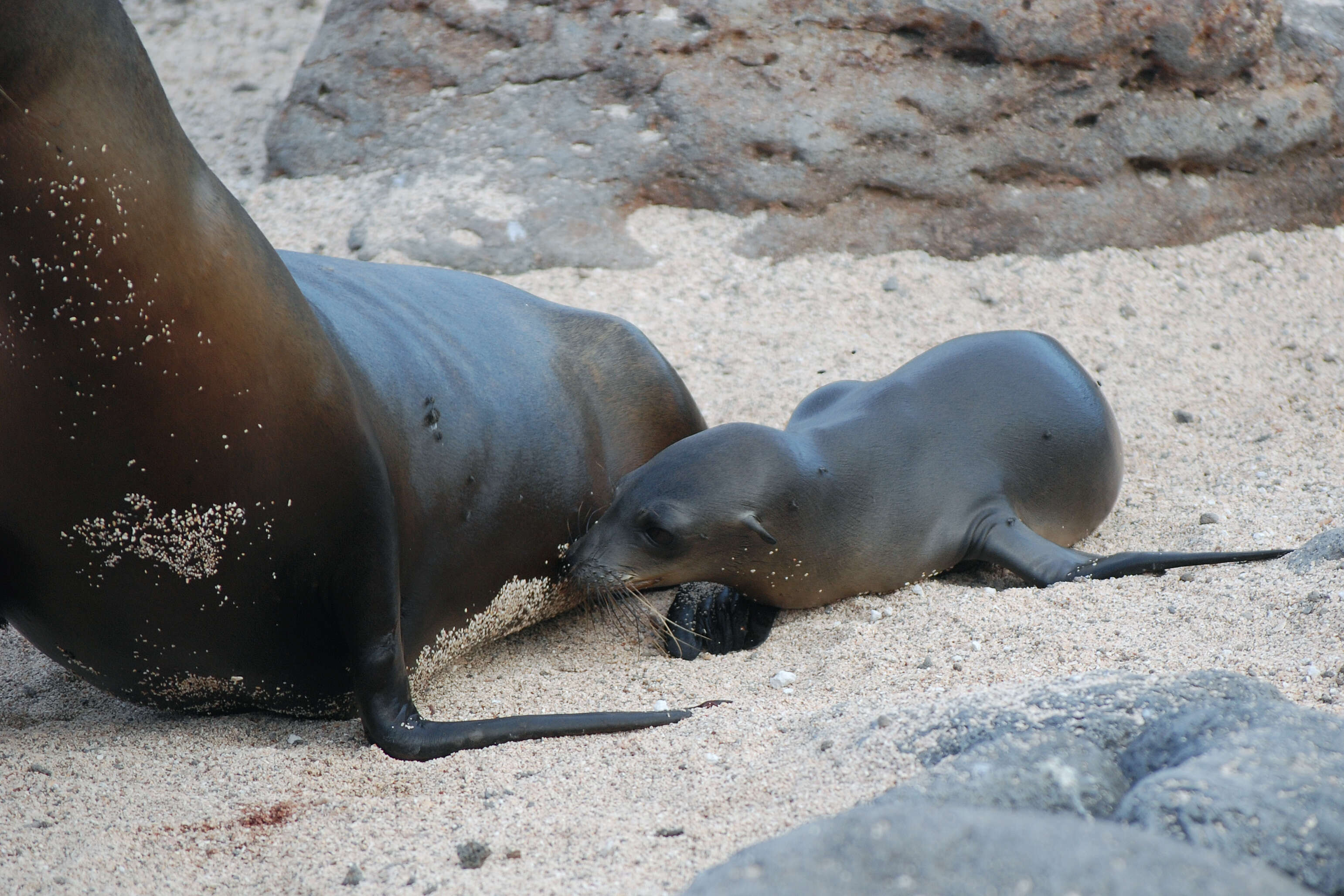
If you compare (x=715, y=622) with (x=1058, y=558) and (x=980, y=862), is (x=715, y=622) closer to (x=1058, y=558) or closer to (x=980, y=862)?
(x=1058, y=558)

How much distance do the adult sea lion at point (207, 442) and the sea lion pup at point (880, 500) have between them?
430 mm

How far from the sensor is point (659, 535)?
340cm

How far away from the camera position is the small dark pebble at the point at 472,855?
6.45 ft

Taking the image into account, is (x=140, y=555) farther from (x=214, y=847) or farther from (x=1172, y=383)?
(x=1172, y=383)

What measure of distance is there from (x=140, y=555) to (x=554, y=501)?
1.16 m

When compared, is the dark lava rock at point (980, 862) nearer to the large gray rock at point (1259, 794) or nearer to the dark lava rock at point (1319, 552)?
the large gray rock at point (1259, 794)

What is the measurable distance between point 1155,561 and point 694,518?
3.85 ft

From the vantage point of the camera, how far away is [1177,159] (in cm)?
591

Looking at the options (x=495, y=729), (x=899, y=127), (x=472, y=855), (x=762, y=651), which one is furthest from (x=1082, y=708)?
(x=899, y=127)

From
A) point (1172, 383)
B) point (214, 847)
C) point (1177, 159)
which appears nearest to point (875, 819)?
point (214, 847)

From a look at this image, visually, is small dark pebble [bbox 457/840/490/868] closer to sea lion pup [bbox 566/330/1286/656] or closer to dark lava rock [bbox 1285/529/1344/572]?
sea lion pup [bbox 566/330/1286/656]

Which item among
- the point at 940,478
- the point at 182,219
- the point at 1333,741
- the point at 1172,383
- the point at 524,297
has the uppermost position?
the point at 182,219

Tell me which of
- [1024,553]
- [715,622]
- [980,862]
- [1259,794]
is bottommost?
[715,622]

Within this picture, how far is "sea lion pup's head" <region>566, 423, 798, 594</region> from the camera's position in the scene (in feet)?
11.1
